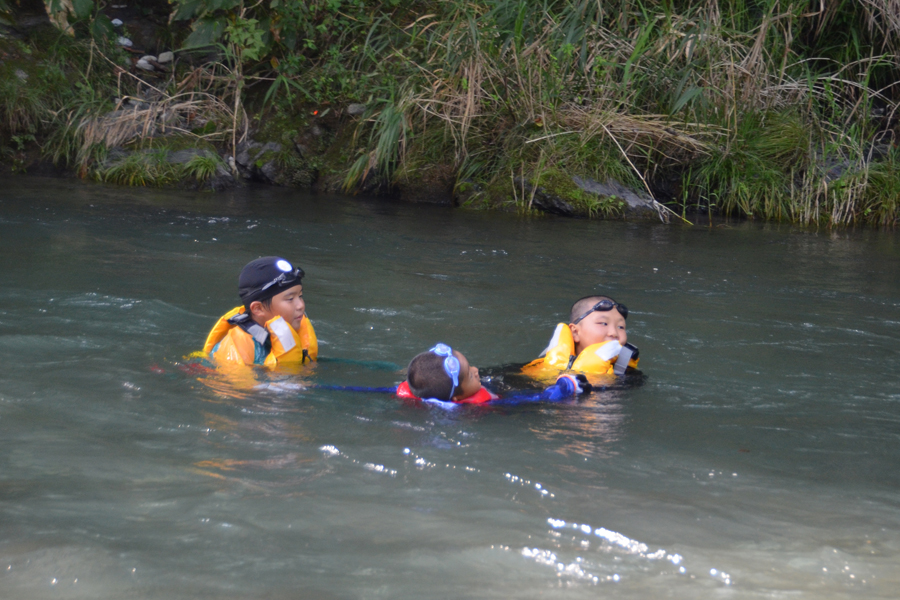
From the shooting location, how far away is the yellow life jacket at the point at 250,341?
395 centimetres

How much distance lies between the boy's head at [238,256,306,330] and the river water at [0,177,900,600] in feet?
1.06

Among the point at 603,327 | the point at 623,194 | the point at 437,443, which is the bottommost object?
the point at 437,443

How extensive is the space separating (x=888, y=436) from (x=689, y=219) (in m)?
6.31

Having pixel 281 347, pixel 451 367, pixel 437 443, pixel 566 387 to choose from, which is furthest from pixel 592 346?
pixel 281 347

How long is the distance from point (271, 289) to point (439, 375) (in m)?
1.06

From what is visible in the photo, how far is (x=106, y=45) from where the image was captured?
38.3ft

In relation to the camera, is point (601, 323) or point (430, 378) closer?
point (430, 378)

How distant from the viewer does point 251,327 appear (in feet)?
13.1

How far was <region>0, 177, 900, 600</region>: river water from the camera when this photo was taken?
2.08 metres

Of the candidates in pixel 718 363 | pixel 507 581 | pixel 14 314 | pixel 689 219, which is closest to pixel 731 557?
pixel 507 581

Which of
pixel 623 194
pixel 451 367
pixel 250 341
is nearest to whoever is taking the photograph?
pixel 451 367

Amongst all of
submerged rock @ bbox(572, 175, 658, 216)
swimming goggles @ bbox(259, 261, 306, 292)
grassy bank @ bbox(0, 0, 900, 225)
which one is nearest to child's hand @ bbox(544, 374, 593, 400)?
swimming goggles @ bbox(259, 261, 306, 292)

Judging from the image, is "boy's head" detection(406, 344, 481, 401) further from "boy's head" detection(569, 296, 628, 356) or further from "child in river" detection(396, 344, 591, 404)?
"boy's head" detection(569, 296, 628, 356)

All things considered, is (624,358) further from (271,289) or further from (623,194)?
(623,194)
